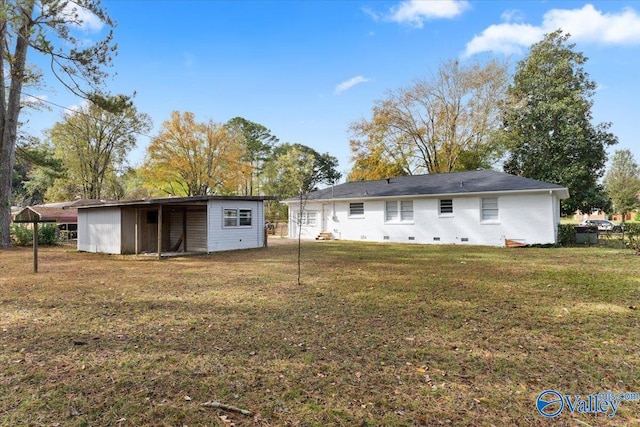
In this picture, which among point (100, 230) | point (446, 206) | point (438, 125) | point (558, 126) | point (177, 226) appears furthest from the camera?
point (438, 125)

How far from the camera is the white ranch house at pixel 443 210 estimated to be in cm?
1606

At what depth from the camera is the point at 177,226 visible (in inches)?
684

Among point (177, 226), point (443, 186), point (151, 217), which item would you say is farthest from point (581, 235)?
point (151, 217)

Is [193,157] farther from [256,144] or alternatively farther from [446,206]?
[446,206]

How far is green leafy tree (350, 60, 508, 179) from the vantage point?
27.7 meters

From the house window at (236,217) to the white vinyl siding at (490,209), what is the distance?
11806mm

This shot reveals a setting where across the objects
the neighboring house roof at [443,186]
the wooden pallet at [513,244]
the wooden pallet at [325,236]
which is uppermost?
the neighboring house roof at [443,186]

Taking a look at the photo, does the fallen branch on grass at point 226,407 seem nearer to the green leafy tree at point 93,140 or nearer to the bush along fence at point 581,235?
the bush along fence at point 581,235

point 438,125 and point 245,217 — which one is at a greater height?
point 438,125

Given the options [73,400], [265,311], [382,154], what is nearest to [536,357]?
[265,311]

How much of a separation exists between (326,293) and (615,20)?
42.6 feet

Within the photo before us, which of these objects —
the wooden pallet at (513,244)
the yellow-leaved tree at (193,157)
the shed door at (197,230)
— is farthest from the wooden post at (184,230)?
the wooden pallet at (513,244)

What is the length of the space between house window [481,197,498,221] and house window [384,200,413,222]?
3.77 m

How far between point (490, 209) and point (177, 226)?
1588cm
